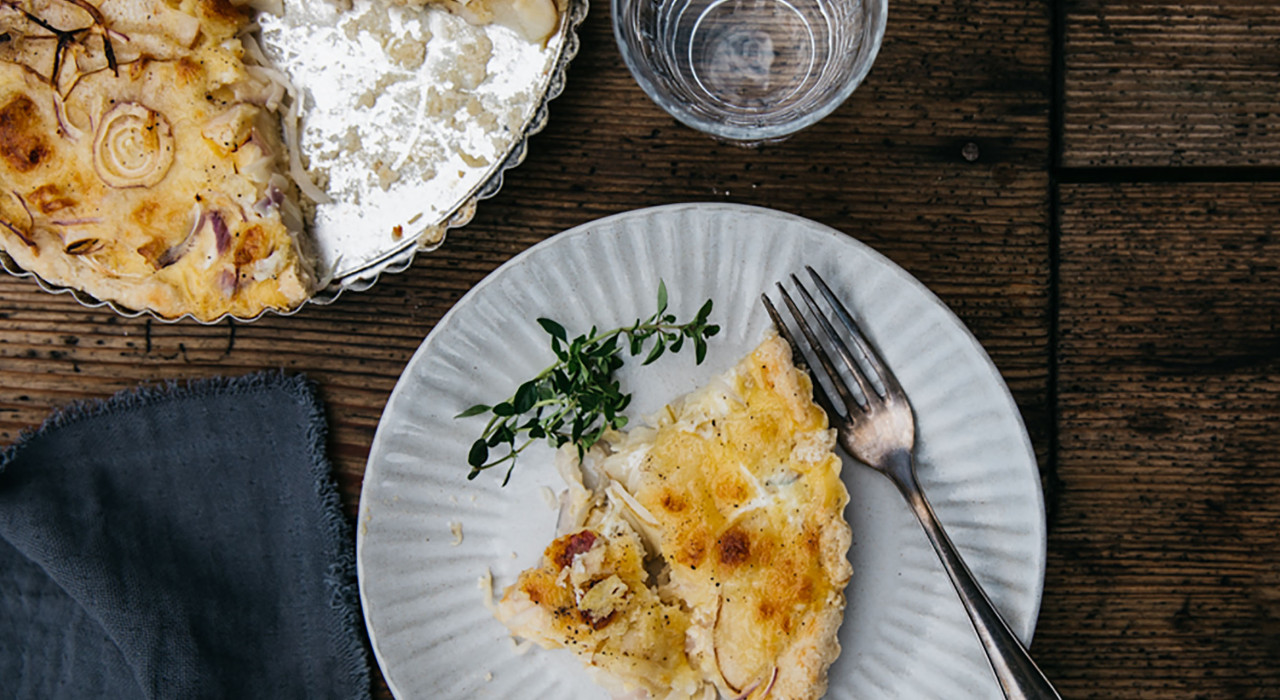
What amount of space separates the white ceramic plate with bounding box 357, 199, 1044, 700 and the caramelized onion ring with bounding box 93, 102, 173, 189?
66 cm

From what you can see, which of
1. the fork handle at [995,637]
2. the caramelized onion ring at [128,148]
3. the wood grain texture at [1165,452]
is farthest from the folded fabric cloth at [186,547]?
the wood grain texture at [1165,452]

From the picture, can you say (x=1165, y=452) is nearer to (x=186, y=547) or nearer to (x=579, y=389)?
(x=579, y=389)

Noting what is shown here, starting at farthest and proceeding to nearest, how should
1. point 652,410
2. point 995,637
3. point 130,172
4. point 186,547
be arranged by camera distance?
point 186,547 < point 652,410 < point 130,172 < point 995,637

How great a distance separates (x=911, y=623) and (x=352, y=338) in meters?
1.37

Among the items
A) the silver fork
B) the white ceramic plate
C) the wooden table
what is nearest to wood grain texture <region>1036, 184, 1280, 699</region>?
the wooden table

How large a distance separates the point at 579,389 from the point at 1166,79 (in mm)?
1504

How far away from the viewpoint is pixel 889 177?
1.85m

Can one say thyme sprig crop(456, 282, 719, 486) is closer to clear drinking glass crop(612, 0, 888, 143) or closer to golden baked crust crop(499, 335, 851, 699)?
golden baked crust crop(499, 335, 851, 699)

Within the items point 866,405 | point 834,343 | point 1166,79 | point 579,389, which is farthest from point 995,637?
point 1166,79

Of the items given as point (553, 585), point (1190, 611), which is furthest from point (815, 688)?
point (1190, 611)

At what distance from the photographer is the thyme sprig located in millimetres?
1608

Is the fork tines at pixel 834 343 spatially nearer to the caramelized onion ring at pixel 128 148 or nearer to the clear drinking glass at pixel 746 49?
the clear drinking glass at pixel 746 49

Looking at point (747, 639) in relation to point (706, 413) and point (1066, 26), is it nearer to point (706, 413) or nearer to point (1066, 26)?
point (706, 413)

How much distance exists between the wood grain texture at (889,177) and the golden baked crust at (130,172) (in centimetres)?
27
